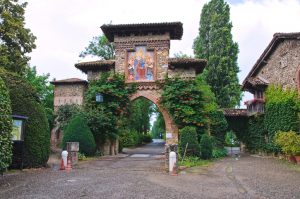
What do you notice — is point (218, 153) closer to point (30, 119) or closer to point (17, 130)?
point (30, 119)

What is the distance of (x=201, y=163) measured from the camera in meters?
15.4

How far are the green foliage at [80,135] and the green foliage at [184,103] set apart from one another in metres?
5.56

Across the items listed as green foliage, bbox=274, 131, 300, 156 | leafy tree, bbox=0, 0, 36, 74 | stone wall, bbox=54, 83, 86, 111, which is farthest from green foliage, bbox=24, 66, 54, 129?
green foliage, bbox=274, 131, 300, 156

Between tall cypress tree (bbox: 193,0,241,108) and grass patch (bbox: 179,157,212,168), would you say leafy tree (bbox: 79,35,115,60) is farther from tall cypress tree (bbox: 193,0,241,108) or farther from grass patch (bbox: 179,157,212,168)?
grass patch (bbox: 179,157,212,168)

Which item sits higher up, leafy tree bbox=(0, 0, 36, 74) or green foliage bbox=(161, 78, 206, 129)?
leafy tree bbox=(0, 0, 36, 74)

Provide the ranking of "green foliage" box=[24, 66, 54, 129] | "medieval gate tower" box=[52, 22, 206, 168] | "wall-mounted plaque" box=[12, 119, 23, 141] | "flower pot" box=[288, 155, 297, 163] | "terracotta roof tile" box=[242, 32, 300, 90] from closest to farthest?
"wall-mounted plaque" box=[12, 119, 23, 141], "flower pot" box=[288, 155, 297, 163], "terracotta roof tile" box=[242, 32, 300, 90], "medieval gate tower" box=[52, 22, 206, 168], "green foliage" box=[24, 66, 54, 129]

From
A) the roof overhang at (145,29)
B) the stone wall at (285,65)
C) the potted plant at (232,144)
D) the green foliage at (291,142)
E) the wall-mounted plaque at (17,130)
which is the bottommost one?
the potted plant at (232,144)

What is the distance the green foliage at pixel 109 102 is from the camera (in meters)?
19.5

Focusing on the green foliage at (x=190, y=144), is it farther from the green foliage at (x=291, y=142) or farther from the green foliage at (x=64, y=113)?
the green foliage at (x=64, y=113)

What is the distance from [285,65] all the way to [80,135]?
43.9ft

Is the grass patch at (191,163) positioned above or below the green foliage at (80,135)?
below

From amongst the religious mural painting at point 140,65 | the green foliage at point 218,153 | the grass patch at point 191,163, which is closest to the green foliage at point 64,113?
the religious mural painting at point 140,65

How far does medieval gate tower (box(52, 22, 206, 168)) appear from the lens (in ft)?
66.8

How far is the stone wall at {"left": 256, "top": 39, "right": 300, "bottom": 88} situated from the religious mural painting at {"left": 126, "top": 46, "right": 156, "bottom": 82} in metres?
8.41
